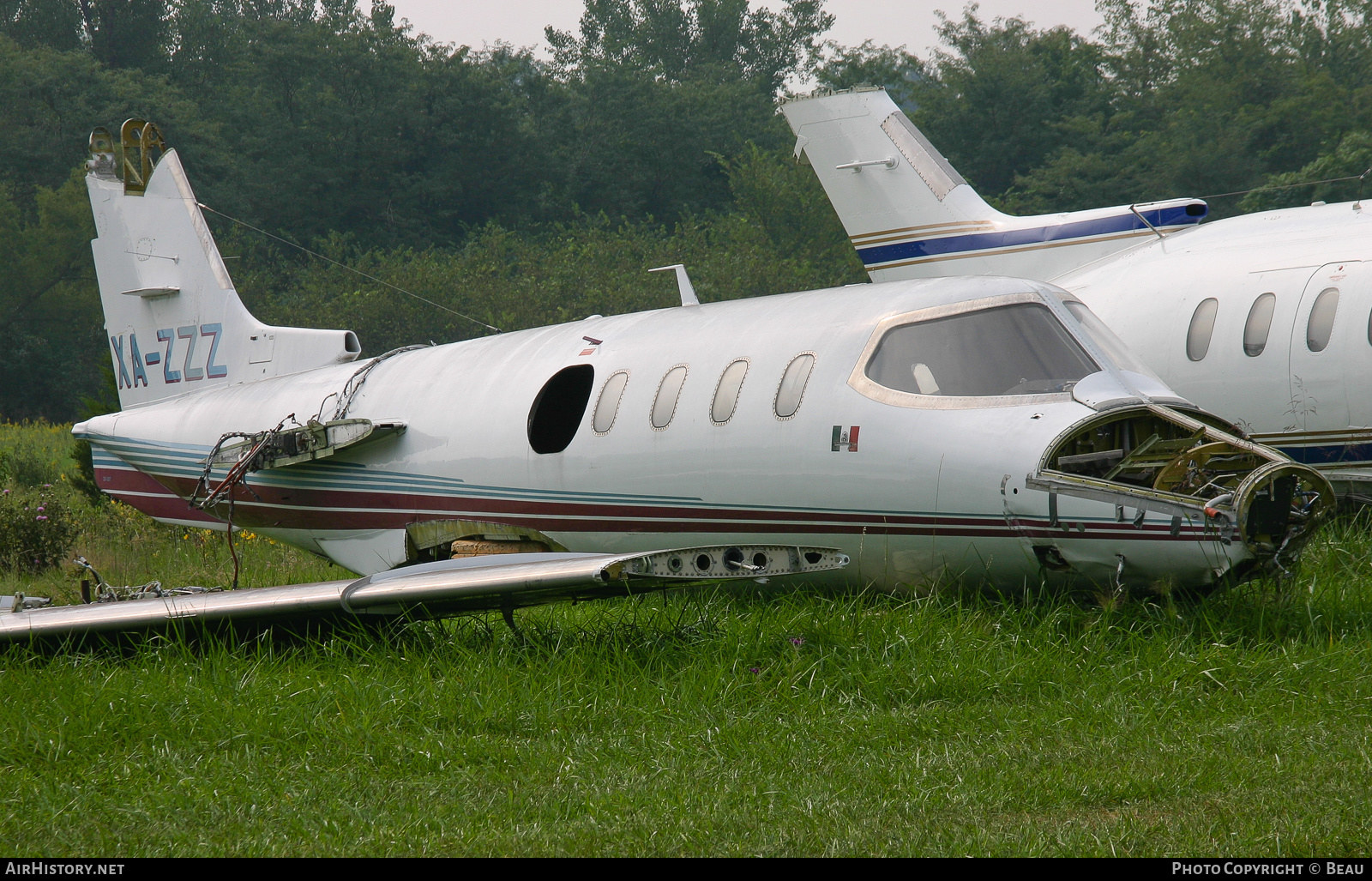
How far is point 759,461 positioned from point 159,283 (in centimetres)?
770

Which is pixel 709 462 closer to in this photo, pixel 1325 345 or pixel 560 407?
pixel 560 407

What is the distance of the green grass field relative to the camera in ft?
15.1

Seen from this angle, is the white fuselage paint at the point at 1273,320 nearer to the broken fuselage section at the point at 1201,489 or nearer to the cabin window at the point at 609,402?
the broken fuselage section at the point at 1201,489

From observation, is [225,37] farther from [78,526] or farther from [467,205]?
[78,526]

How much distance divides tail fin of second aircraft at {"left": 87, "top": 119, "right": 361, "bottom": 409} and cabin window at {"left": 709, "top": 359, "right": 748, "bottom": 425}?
18.7ft

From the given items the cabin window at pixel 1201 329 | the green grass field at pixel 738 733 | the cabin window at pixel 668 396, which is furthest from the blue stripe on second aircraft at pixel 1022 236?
the cabin window at pixel 668 396

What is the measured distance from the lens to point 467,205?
55.6 m

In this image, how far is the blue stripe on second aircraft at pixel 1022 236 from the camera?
38.7ft

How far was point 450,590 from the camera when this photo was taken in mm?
6758

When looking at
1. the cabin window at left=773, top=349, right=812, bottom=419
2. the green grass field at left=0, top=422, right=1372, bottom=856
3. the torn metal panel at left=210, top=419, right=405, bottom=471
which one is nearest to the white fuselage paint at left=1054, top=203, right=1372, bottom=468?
the green grass field at left=0, top=422, right=1372, bottom=856

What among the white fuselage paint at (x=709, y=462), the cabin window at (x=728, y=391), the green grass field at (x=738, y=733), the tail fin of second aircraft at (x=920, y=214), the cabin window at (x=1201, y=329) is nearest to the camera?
the green grass field at (x=738, y=733)

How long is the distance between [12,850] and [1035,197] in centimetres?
4847

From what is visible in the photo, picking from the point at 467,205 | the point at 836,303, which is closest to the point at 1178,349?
the point at 836,303

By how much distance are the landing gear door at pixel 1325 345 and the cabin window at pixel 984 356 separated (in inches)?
146
